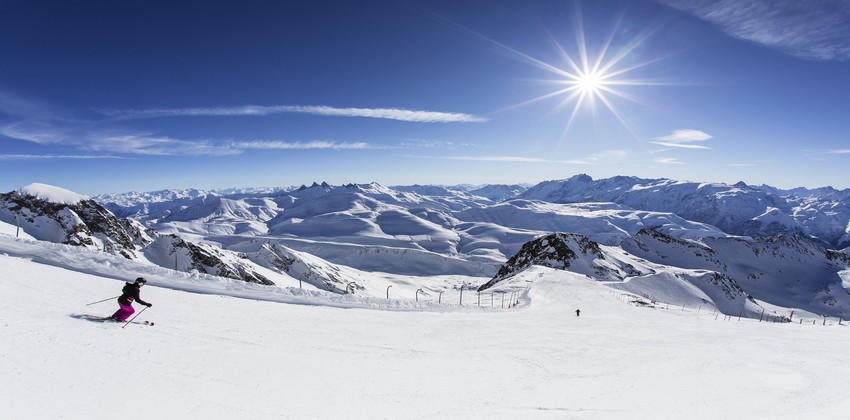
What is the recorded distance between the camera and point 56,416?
7.07m

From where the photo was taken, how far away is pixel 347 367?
38.9 ft

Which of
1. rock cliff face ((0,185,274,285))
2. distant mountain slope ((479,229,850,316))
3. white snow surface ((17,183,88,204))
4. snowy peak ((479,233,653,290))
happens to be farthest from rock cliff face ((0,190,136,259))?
distant mountain slope ((479,229,850,316))

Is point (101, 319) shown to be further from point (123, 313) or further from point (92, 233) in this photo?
point (92, 233)

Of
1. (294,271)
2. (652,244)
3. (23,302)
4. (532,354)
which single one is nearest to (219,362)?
(23,302)

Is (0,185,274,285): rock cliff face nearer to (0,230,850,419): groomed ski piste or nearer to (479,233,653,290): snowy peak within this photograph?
(479,233,653,290): snowy peak

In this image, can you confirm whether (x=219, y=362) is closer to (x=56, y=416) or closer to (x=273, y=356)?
(x=273, y=356)

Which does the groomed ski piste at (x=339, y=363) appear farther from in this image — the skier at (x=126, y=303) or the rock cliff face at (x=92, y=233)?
the rock cliff face at (x=92, y=233)

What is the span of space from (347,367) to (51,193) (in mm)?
178358

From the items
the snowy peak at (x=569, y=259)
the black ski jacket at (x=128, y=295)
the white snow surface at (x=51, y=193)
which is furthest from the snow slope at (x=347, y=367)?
the white snow surface at (x=51, y=193)

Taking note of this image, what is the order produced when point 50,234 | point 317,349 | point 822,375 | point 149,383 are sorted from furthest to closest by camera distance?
point 50,234 → point 822,375 → point 317,349 → point 149,383

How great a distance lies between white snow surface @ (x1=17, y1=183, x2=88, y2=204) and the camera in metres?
133

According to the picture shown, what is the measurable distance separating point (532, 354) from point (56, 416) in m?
13.8

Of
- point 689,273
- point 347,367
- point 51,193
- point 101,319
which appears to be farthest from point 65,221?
point 689,273

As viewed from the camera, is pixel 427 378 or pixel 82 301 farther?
pixel 82 301
